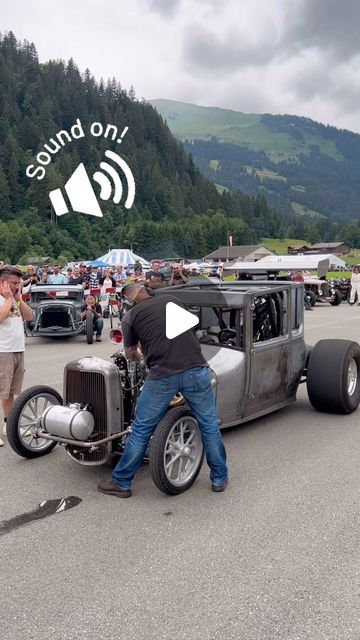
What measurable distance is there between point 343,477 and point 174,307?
2096 mm

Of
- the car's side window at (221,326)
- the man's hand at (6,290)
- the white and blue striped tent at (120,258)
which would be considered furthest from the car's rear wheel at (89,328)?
the white and blue striped tent at (120,258)

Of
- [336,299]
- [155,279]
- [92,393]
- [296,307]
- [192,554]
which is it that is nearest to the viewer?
[192,554]

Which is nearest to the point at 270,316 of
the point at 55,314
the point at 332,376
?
the point at 332,376

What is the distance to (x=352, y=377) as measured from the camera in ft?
24.3

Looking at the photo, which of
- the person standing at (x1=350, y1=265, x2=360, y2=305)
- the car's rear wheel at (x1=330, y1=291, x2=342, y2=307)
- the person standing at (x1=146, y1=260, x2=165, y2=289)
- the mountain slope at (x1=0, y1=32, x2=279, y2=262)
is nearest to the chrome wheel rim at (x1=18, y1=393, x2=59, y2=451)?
the person standing at (x1=146, y1=260, x2=165, y2=289)

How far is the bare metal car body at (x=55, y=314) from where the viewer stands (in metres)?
14.3

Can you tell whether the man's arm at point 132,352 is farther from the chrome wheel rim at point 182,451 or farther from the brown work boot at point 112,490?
the brown work boot at point 112,490

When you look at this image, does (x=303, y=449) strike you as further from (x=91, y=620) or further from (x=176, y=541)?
(x=91, y=620)

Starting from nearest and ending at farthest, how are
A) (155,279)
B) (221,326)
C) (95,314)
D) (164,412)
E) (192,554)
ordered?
(192,554) < (164,412) < (221,326) < (155,279) < (95,314)

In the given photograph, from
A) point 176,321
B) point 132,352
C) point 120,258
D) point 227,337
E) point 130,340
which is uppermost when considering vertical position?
point 176,321

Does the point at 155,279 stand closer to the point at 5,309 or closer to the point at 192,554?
the point at 5,309

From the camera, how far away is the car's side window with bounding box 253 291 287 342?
266 inches

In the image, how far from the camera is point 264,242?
656 ft

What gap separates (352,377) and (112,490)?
383 centimetres
